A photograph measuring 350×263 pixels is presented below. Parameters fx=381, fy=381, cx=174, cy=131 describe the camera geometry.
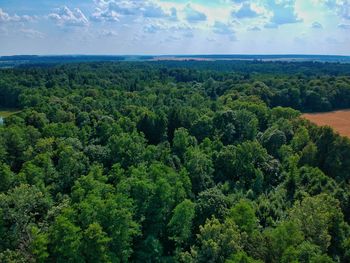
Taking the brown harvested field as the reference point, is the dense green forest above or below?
above

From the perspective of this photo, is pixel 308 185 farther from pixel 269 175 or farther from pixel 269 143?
pixel 269 143

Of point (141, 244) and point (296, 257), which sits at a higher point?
point (296, 257)

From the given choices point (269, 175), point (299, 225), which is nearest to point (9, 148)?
point (269, 175)

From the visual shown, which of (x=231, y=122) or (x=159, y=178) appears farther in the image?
(x=231, y=122)

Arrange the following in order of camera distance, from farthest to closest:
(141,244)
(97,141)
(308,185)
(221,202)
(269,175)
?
(97,141) < (269,175) < (308,185) < (221,202) < (141,244)

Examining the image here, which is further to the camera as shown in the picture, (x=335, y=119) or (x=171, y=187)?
(x=335, y=119)
